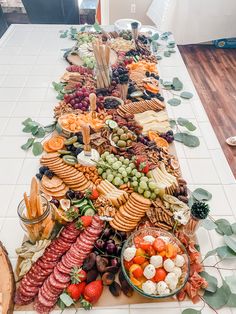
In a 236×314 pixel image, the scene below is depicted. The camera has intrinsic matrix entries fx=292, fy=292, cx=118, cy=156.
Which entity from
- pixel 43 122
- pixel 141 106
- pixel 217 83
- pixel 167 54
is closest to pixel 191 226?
pixel 141 106

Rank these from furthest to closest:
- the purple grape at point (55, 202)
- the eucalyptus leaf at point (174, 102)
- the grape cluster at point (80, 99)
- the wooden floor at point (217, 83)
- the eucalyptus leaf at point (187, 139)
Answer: the wooden floor at point (217, 83), the eucalyptus leaf at point (174, 102), the grape cluster at point (80, 99), the eucalyptus leaf at point (187, 139), the purple grape at point (55, 202)

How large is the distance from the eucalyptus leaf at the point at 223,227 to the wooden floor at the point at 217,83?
4.56ft

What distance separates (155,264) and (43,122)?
1260 millimetres

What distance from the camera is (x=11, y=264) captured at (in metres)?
1.19

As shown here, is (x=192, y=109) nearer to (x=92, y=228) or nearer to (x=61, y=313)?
(x=92, y=228)

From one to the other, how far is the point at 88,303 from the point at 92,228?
1.00 feet

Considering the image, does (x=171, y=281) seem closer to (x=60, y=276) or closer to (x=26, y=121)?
(x=60, y=276)

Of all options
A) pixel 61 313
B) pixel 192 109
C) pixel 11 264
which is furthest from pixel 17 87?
pixel 61 313

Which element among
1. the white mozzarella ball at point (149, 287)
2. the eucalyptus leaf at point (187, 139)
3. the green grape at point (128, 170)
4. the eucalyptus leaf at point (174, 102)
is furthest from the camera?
the eucalyptus leaf at point (174, 102)

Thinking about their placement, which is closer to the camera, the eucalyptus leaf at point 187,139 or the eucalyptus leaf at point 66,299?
the eucalyptus leaf at point 66,299

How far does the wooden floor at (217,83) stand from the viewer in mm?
3109

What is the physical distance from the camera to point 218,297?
43.8 inches

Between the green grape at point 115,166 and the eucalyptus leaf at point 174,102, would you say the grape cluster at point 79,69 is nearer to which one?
the eucalyptus leaf at point 174,102

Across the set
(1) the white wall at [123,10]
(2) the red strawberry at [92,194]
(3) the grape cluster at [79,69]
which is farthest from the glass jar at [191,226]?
(1) the white wall at [123,10]
